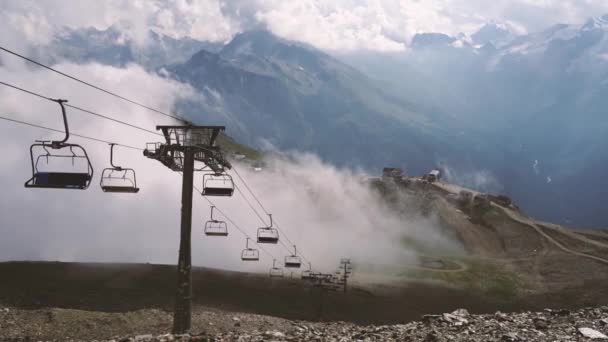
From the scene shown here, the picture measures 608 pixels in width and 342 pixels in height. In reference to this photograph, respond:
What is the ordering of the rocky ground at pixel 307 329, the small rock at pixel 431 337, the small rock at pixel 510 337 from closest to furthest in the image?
the small rock at pixel 510 337
the rocky ground at pixel 307 329
the small rock at pixel 431 337

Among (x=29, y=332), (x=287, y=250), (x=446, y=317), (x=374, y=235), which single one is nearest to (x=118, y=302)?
(x=29, y=332)

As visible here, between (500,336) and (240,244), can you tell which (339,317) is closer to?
(500,336)

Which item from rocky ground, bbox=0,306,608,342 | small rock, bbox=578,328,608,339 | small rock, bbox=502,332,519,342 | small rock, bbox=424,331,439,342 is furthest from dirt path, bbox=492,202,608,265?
small rock, bbox=424,331,439,342

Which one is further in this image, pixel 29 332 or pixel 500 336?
pixel 29 332

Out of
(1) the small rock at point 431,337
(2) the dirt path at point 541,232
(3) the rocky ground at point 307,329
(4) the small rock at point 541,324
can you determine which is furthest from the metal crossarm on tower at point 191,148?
(2) the dirt path at point 541,232

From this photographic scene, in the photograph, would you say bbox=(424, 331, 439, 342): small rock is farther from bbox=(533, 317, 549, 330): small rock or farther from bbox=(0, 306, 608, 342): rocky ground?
bbox=(533, 317, 549, 330): small rock

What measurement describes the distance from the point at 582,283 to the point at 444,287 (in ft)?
101

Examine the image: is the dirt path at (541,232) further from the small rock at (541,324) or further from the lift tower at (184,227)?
the lift tower at (184,227)

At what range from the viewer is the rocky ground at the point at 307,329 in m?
24.4

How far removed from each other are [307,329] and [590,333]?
1785cm

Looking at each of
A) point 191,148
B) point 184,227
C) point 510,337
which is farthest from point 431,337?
point 191,148

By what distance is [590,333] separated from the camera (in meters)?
24.5

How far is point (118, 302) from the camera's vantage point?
249ft

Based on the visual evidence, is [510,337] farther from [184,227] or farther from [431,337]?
[184,227]
